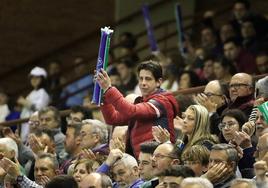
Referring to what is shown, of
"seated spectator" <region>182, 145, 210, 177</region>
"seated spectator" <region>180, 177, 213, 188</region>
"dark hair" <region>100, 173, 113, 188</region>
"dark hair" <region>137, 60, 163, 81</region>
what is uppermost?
"dark hair" <region>137, 60, 163, 81</region>

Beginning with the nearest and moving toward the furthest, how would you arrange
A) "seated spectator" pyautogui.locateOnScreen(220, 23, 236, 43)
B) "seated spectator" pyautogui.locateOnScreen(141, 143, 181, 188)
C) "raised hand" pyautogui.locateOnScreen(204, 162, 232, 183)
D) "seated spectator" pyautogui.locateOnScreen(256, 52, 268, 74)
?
"raised hand" pyautogui.locateOnScreen(204, 162, 232, 183) → "seated spectator" pyautogui.locateOnScreen(141, 143, 181, 188) → "seated spectator" pyautogui.locateOnScreen(256, 52, 268, 74) → "seated spectator" pyautogui.locateOnScreen(220, 23, 236, 43)

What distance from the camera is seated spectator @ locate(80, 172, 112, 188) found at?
27.4 feet

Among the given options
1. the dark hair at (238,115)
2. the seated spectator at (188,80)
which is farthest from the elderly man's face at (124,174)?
the seated spectator at (188,80)

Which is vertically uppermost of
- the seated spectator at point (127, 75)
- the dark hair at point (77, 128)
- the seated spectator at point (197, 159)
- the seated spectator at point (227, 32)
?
the seated spectator at point (227, 32)

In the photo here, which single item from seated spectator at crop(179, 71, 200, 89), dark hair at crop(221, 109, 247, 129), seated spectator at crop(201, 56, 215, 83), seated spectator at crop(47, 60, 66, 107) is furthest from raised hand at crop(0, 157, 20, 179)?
seated spectator at crop(47, 60, 66, 107)

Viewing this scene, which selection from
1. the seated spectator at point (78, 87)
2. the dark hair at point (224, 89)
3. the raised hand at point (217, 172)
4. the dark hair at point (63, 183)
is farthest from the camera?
the seated spectator at point (78, 87)

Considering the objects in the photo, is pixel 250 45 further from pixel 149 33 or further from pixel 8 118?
pixel 8 118

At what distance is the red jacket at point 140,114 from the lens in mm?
9305

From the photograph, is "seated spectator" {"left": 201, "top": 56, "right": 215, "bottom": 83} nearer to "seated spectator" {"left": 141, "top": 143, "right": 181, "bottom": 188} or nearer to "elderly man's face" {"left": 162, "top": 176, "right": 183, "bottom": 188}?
"seated spectator" {"left": 141, "top": 143, "right": 181, "bottom": 188}

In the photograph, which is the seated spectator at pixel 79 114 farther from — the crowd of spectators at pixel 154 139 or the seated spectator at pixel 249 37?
the seated spectator at pixel 249 37

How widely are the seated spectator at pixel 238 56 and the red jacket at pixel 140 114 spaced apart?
3446 millimetres

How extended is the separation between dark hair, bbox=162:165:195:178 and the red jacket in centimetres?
132

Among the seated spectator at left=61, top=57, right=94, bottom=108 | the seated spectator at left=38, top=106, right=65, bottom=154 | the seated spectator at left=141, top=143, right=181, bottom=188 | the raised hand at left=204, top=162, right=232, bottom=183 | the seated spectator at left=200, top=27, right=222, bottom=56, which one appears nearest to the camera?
the raised hand at left=204, top=162, right=232, bottom=183

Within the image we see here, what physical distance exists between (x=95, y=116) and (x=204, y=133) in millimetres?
2994
